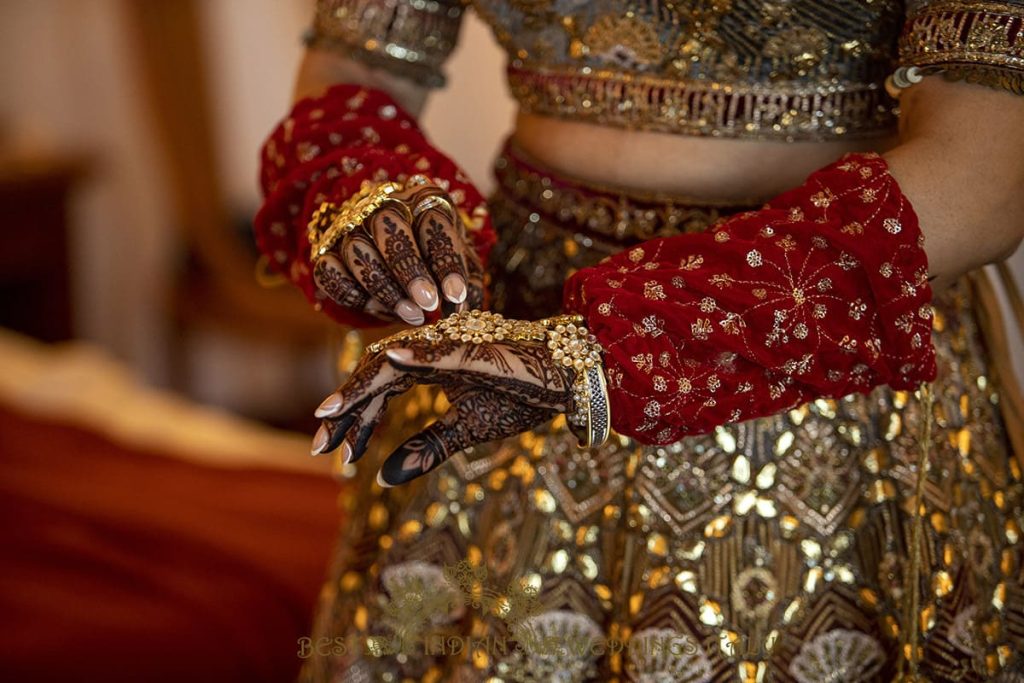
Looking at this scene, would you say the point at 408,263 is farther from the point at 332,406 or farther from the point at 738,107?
the point at 738,107

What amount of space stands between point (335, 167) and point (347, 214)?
4.4 inches

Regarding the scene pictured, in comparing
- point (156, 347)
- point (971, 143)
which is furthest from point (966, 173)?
point (156, 347)

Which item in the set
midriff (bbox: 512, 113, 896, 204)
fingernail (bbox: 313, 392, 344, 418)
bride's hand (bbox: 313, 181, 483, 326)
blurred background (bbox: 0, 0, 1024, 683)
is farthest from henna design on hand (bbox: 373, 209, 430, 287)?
blurred background (bbox: 0, 0, 1024, 683)

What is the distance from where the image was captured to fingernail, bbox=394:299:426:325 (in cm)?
71

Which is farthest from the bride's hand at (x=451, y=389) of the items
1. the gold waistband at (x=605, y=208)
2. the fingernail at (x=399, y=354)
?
the gold waistband at (x=605, y=208)

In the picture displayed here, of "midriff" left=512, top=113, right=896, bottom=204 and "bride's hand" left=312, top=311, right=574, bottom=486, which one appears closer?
"bride's hand" left=312, top=311, right=574, bottom=486

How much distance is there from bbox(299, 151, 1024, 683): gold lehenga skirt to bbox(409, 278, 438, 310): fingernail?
0.21 metres

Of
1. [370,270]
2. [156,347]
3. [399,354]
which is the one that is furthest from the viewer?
[156,347]

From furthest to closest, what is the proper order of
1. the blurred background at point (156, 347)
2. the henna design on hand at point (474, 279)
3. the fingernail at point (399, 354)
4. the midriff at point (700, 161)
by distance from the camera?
the blurred background at point (156, 347), the midriff at point (700, 161), the henna design on hand at point (474, 279), the fingernail at point (399, 354)

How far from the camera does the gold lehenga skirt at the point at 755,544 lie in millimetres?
812

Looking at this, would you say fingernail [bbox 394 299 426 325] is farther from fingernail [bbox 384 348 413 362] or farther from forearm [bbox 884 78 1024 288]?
forearm [bbox 884 78 1024 288]

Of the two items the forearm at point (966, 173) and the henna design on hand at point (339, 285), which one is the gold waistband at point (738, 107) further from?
the henna design on hand at point (339, 285)

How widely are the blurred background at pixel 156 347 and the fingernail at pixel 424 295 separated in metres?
0.97

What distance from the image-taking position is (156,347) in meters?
3.80
